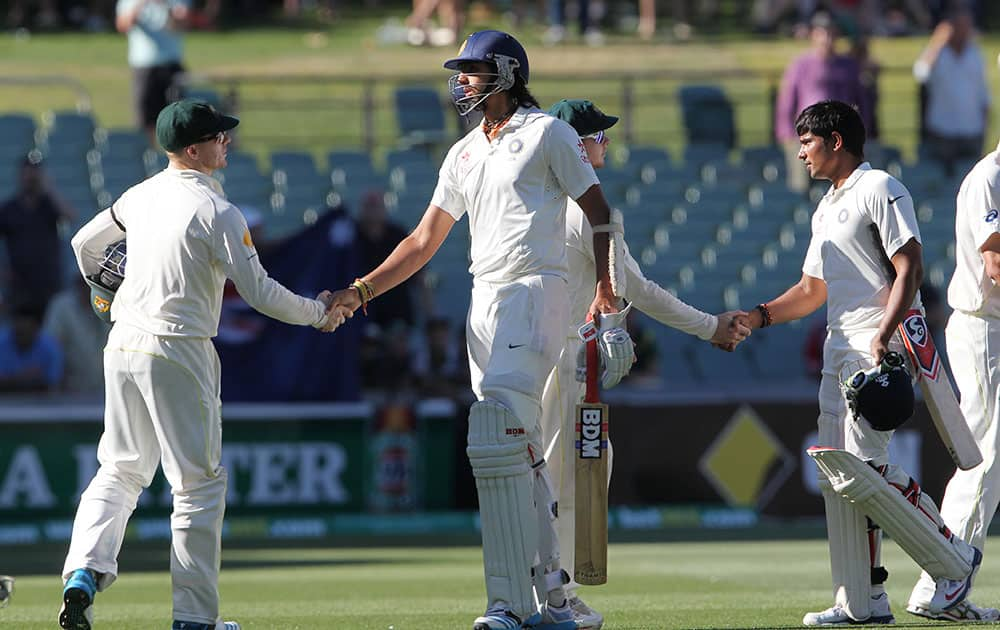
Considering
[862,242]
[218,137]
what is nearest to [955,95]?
[862,242]

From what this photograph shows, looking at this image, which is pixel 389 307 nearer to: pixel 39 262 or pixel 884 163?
pixel 39 262

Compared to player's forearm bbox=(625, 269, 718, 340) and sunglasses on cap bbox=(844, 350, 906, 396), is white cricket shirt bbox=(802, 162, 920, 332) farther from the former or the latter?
player's forearm bbox=(625, 269, 718, 340)

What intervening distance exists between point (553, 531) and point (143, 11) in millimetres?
10869

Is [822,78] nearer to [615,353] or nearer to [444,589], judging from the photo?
[444,589]

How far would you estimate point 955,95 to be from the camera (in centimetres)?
1712

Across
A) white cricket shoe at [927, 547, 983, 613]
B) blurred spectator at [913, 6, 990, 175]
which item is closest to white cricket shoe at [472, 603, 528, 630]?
white cricket shoe at [927, 547, 983, 613]

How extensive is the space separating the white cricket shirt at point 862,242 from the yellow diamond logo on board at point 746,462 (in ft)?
19.7

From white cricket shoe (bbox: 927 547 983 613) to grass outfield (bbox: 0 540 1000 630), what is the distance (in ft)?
0.32

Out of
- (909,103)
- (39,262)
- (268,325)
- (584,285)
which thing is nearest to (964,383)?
(584,285)

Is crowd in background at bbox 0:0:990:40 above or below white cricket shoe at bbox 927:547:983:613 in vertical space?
above

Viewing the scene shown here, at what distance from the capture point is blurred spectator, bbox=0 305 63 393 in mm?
12633

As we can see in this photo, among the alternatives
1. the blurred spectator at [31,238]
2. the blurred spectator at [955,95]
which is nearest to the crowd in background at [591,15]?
the blurred spectator at [955,95]

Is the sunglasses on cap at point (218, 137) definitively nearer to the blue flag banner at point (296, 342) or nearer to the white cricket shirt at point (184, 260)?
the white cricket shirt at point (184, 260)

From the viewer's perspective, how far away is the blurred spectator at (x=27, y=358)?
497 inches
